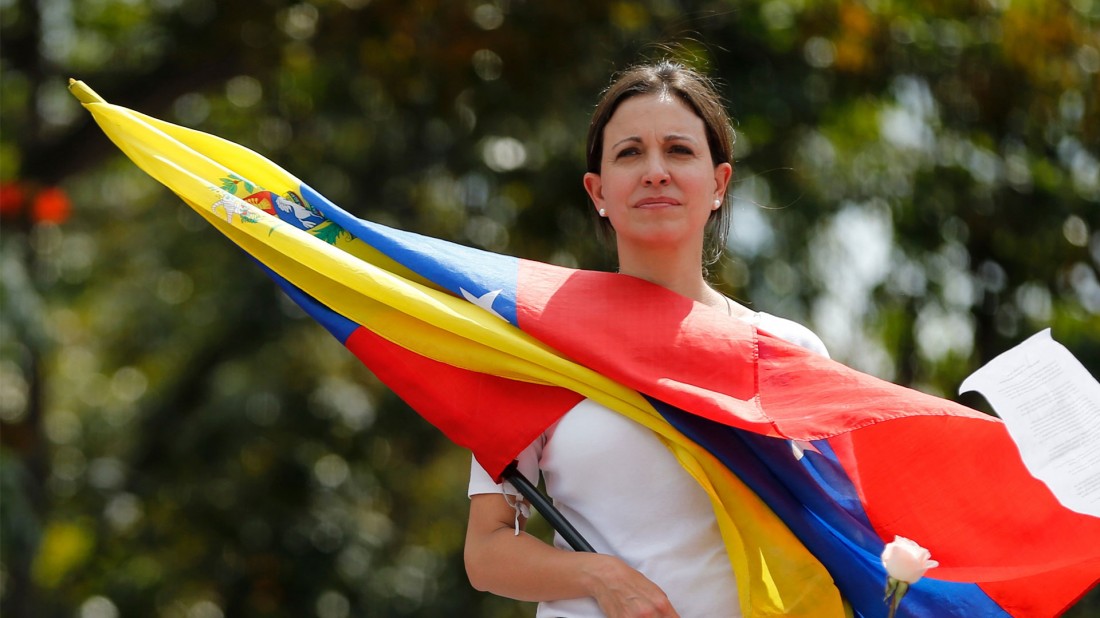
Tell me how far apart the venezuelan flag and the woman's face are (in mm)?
104

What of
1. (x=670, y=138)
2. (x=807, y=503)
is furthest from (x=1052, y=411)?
(x=670, y=138)

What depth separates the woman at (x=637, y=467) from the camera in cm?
221

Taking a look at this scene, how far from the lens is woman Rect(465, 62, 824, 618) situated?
Answer: 221 cm

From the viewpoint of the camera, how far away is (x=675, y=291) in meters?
2.47

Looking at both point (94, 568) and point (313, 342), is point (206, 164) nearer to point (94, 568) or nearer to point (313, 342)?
point (313, 342)

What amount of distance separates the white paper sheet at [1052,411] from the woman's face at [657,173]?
55 centimetres

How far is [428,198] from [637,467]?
699 cm

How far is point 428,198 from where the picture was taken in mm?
9109

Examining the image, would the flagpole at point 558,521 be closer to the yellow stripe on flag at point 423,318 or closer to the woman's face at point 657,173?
the yellow stripe on flag at point 423,318

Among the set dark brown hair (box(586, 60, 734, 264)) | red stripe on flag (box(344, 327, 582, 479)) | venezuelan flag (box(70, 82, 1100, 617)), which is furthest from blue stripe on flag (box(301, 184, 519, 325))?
dark brown hair (box(586, 60, 734, 264))

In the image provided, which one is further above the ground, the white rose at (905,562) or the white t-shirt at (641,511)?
the white rose at (905,562)

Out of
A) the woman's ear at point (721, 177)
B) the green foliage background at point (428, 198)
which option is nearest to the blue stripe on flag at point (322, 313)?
→ the woman's ear at point (721, 177)

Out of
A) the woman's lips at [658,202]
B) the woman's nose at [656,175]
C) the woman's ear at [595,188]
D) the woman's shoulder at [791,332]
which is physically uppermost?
the woman's nose at [656,175]

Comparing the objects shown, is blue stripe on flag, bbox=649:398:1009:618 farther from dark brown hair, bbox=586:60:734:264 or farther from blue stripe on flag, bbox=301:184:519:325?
dark brown hair, bbox=586:60:734:264
